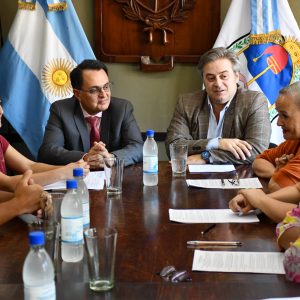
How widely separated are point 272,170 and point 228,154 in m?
0.45

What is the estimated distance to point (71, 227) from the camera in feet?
4.37

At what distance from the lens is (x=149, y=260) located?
136cm

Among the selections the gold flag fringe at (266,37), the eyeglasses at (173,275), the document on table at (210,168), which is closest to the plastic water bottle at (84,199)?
the eyeglasses at (173,275)

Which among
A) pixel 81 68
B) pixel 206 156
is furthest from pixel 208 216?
pixel 81 68

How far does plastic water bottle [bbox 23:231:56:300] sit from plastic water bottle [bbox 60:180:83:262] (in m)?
0.33

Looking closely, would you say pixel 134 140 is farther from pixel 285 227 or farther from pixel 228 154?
pixel 285 227

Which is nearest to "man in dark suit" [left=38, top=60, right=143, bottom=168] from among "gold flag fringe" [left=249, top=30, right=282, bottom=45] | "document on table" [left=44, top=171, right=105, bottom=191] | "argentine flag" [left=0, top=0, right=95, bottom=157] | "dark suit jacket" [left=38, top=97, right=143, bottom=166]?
"dark suit jacket" [left=38, top=97, right=143, bottom=166]

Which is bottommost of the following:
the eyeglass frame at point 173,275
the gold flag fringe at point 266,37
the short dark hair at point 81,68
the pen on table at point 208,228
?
the eyeglass frame at point 173,275

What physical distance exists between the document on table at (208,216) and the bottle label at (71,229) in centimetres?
47

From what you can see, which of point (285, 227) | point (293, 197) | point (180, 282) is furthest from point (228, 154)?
point (180, 282)

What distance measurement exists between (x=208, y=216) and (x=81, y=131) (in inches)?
56.5

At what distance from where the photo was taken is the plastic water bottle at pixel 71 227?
1334 millimetres

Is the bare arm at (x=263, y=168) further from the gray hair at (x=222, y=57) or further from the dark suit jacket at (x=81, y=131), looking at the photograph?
the gray hair at (x=222, y=57)

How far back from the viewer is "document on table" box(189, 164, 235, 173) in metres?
2.54
